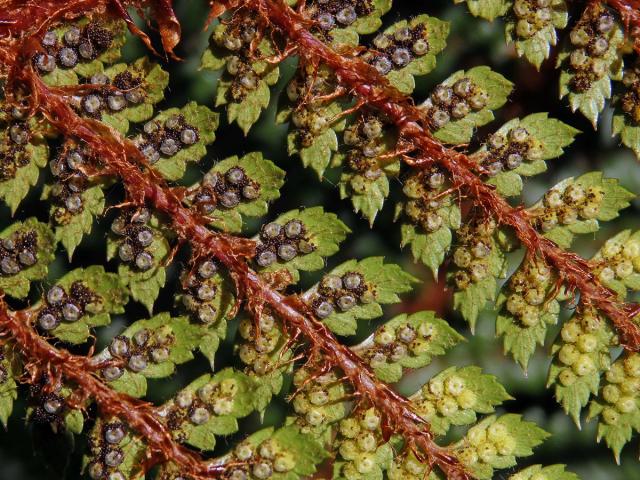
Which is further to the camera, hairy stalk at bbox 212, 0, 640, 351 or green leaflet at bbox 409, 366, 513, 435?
green leaflet at bbox 409, 366, 513, 435

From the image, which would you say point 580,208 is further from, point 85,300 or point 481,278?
point 85,300

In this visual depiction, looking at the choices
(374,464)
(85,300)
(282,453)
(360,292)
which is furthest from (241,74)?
(374,464)

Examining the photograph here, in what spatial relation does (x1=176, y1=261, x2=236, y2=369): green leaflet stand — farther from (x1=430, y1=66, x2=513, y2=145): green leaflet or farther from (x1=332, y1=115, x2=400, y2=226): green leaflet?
(x1=430, y1=66, x2=513, y2=145): green leaflet

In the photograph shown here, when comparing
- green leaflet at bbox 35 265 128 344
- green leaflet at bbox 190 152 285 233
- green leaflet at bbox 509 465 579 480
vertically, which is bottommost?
green leaflet at bbox 509 465 579 480

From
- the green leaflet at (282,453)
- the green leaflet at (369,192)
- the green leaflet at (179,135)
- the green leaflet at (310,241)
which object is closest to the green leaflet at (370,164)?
the green leaflet at (369,192)

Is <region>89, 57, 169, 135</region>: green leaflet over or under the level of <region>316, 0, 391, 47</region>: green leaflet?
under

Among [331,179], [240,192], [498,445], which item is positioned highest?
[240,192]

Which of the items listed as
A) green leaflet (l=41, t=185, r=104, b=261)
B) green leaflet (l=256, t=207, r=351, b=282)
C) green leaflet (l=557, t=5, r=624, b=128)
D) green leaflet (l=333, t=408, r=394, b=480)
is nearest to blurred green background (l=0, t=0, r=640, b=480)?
green leaflet (l=41, t=185, r=104, b=261)
